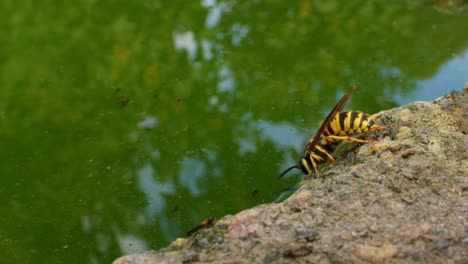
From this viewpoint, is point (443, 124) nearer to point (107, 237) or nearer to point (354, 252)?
point (354, 252)

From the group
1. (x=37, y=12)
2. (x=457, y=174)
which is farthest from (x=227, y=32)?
(x=457, y=174)

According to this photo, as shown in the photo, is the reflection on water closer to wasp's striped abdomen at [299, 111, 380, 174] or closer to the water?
the water

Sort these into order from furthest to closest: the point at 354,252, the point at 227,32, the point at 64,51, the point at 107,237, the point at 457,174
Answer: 1. the point at 227,32
2. the point at 64,51
3. the point at 107,237
4. the point at 457,174
5. the point at 354,252

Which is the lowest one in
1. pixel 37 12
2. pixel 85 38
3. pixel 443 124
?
pixel 443 124

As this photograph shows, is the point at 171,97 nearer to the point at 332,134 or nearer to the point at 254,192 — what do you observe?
the point at 254,192

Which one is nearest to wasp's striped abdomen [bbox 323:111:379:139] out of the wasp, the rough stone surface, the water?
the wasp

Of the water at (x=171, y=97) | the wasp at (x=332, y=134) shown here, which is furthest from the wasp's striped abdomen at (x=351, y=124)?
the water at (x=171, y=97)

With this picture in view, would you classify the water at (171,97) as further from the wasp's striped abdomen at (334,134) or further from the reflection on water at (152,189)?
the wasp's striped abdomen at (334,134)
